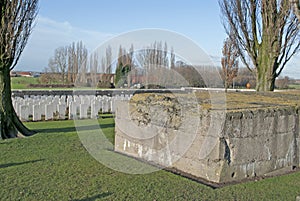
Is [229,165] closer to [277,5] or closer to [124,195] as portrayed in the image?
[124,195]

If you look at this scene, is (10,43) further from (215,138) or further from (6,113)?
(215,138)

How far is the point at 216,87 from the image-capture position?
424 inches

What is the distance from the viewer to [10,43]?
8.68 meters

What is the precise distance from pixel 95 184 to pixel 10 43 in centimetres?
546

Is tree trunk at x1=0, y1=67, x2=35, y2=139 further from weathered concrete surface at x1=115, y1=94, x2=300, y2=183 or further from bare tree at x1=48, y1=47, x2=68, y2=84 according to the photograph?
bare tree at x1=48, y1=47, x2=68, y2=84

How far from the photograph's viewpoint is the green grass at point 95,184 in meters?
4.56

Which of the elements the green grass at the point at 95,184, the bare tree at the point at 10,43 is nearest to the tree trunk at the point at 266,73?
the green grass at the point at 95,184

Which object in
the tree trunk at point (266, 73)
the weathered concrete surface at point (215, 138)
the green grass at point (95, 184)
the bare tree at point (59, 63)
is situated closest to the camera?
the green grass at point (95, 184)

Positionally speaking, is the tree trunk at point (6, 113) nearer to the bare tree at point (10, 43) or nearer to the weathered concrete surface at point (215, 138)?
the bare tree at point (10, 43)

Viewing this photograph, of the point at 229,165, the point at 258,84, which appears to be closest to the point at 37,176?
the point at 229,165

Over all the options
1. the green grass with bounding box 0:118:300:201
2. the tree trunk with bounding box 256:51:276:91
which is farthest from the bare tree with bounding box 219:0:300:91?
the green grass with bounding box 0:118:300:201

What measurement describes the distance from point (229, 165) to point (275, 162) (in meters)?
1.28

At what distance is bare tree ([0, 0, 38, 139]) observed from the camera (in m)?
8.64

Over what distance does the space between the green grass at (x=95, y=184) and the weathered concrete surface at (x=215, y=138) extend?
372 mm
